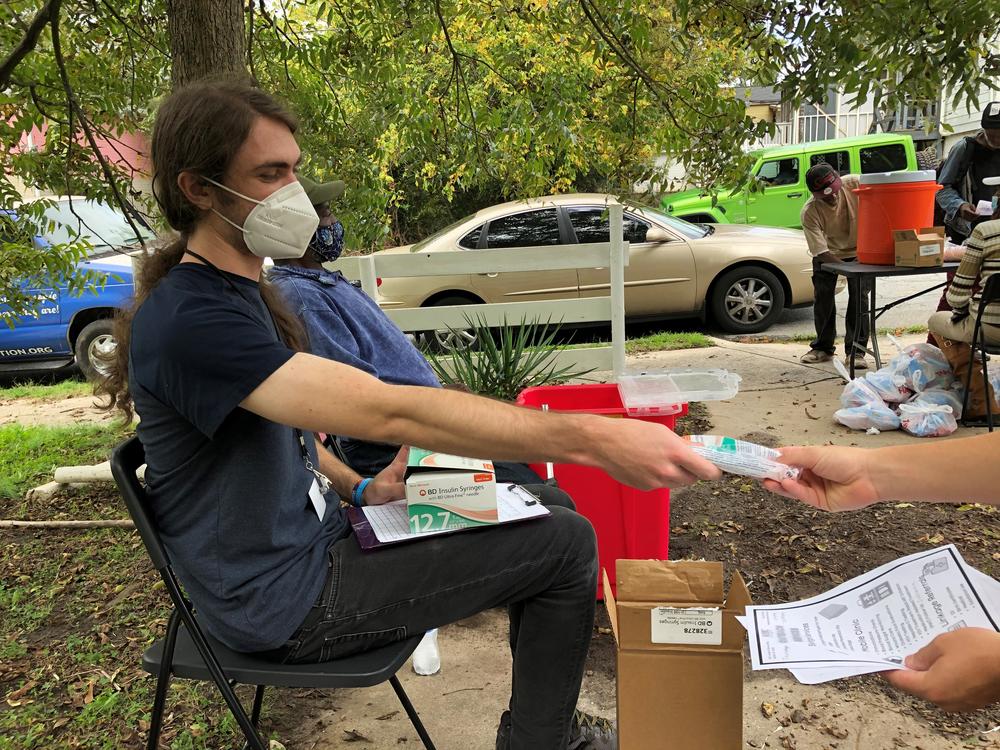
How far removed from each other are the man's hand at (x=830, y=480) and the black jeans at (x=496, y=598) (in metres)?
0.47

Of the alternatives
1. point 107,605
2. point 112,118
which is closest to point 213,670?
point 107,605

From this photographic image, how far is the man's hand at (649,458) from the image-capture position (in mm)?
1400

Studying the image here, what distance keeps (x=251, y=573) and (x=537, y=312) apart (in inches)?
161

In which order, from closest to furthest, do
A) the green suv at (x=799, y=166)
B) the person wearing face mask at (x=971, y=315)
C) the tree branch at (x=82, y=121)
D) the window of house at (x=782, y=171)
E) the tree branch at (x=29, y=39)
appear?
the tree branch at (x=29, y=39), the tree branch at (x=82, y=121), the person wearing face mask at (x=971, y=315), the green suv at (x=799, y=166), the window of house at (x=782, y=171)

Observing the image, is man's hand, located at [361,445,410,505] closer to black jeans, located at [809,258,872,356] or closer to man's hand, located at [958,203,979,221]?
black jeans, located at [809,258,872,356]

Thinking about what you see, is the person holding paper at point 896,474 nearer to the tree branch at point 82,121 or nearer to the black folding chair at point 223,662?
the black folding chair at point 223,662

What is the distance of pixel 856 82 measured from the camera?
272 centimetres

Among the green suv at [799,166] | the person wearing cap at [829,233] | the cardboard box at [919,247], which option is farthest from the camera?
the green suv at [799,166]

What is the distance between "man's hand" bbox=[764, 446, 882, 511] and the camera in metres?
1.60

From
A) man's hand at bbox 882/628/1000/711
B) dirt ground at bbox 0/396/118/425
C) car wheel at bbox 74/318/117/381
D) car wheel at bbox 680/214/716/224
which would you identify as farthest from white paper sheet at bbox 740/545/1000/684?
car wheel at bbox 680/214/716/224

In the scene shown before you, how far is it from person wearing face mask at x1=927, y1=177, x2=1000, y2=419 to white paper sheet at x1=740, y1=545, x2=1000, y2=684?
310cm

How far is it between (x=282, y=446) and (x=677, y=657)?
44.1 inches

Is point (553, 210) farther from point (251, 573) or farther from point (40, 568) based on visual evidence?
point (251, 573)

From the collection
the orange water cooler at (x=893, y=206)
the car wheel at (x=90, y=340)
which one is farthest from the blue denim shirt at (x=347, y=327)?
the car wheel at (x=90, y=340)
